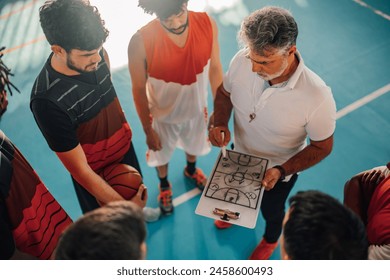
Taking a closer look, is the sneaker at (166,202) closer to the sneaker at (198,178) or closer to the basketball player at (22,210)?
the sneaker at (198,178)

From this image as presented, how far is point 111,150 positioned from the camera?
250cm

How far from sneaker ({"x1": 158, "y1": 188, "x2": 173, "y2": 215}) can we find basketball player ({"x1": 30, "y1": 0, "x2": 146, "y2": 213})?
3.56 ft

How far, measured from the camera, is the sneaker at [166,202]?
11.6ft

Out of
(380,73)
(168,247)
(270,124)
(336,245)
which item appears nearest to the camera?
(336,245)

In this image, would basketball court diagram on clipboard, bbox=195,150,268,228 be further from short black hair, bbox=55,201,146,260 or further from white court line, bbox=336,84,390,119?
white court line, bbox=336,84,390,119

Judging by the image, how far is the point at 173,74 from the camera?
2844mm

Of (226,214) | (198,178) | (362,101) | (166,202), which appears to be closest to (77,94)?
(226,214)

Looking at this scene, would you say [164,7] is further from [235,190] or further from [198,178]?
[198,178]

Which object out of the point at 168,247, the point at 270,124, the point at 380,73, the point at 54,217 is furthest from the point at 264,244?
the point at 380,73

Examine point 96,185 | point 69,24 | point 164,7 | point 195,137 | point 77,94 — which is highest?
point 69,24

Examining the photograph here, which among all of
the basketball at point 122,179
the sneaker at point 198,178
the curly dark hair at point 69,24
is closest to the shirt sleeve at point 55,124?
the curly dark hair at point 69,24

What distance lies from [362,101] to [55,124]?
3.66 metres

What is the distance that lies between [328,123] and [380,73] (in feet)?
9.95
